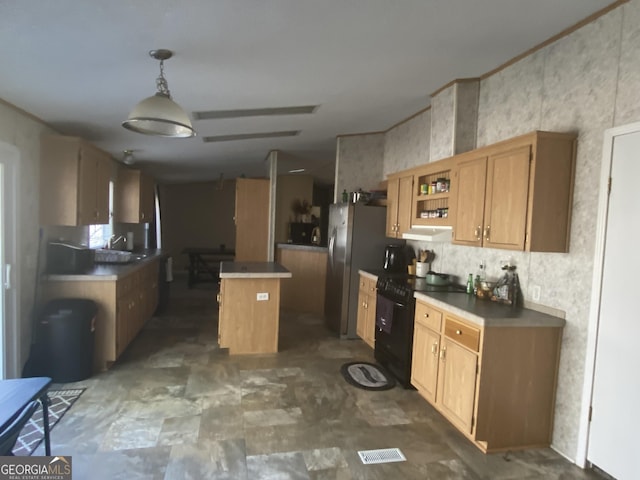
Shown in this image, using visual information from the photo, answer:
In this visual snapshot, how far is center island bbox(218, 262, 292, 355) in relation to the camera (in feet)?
12.9

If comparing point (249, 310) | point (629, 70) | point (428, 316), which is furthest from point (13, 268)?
point (629, 70)

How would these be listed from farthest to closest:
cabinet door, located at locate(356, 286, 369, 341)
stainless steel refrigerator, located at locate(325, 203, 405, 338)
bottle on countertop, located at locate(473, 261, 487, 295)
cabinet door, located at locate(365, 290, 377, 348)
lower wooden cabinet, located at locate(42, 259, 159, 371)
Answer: stainless steel refrigerator, located at locate(325, 203, 405, 338) < cabinet door, located at locate(356, 286, 369, 341) < cabinet door, located at locate(365, 290, 377, 348) < lower wooden cabinet, located at locate(42, 259, 159, 371) < bottle on countertop, located at locate(473, 261, 487, 295)

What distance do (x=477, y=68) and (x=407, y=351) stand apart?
2477 mm

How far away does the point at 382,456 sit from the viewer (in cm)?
234

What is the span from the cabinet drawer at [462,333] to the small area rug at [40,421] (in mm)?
2849

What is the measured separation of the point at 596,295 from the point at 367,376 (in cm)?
210

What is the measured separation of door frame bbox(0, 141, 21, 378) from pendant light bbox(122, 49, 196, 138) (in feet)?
4.83

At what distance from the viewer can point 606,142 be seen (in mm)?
2152

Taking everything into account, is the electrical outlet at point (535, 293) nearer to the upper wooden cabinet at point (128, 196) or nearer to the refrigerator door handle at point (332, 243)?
the refrigerator door handle at point (332, 243)

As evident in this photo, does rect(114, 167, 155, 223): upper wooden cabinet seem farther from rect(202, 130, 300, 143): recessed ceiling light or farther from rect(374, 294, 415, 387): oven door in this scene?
rect(374, 294, 415, 387): oven door

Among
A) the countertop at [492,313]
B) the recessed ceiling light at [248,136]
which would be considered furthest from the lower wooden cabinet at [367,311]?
the recessed ceiling light at [248,136]

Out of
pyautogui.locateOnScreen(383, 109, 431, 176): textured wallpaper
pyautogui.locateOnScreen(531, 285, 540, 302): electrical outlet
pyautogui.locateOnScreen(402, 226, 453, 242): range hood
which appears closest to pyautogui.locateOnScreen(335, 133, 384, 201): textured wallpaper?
pyautogui.locateOnScreen(383, 109, 431, 176): textured wallpaper

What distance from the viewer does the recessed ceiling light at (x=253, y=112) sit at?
3.59 metres

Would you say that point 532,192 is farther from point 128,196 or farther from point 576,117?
point 128,196
